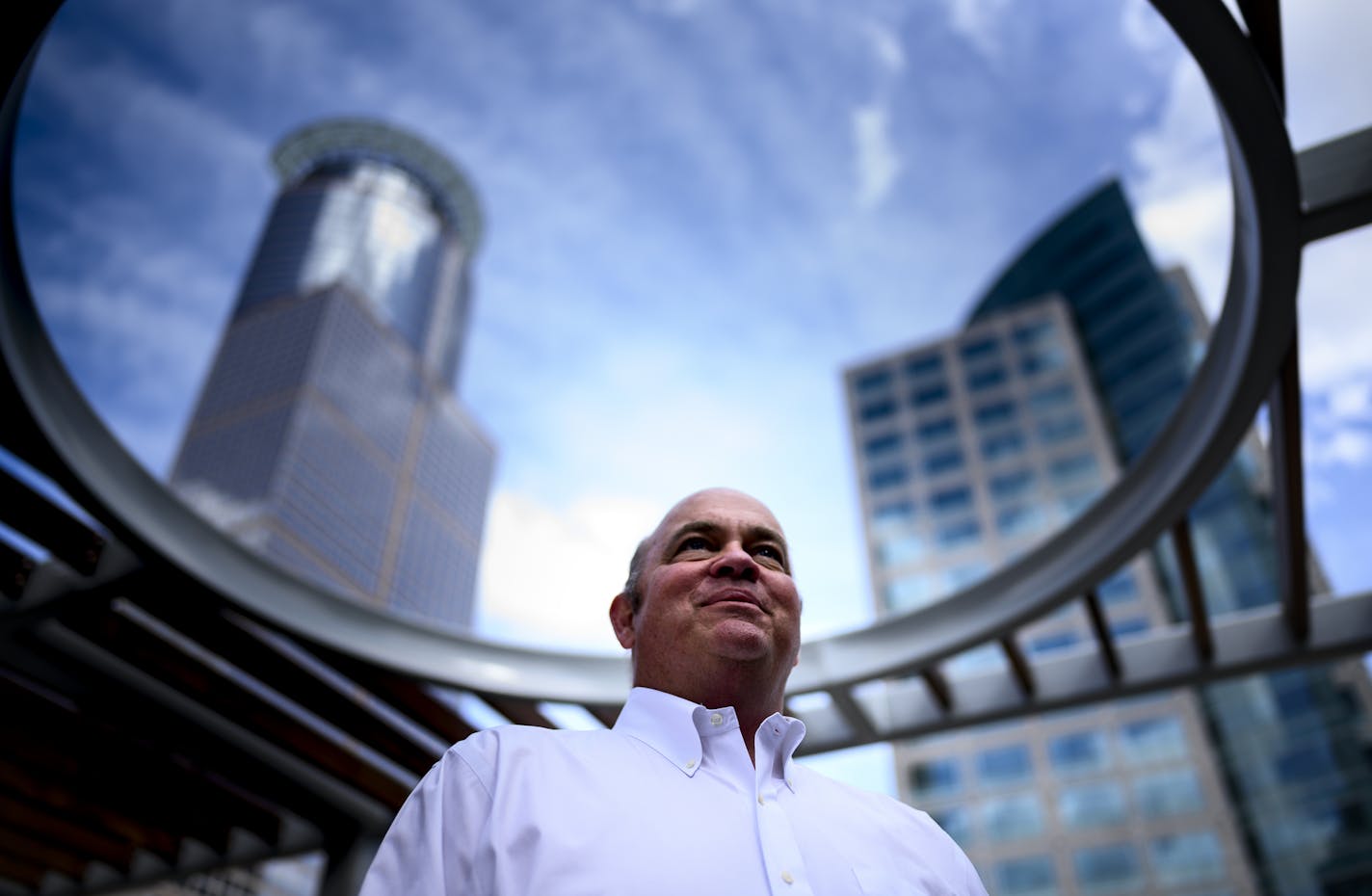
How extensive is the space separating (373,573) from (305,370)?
25806 millimetres

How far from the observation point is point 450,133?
6353 inches

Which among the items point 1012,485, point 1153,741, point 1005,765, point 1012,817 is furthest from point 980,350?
point 1012,817

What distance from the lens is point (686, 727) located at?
1841mm

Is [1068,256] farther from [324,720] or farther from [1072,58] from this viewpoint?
[324,720]

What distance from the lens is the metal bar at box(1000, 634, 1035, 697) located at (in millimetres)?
6720

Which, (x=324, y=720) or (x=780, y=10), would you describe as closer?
(x=324, y=720)

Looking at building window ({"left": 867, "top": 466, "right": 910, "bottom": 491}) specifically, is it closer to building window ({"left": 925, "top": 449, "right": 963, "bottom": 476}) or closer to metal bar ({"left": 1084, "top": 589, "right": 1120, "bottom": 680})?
building window ({"left": 925, "top": 449, "right": 963, "bottom": 476})

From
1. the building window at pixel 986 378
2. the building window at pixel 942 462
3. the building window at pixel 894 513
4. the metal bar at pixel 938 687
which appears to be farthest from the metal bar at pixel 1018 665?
the building window at pixel 986 378

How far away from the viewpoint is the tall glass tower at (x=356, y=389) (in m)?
99.8

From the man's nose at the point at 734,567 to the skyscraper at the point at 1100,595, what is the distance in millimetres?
31730

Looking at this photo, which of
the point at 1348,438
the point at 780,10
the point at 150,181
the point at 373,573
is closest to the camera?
the point at 1348,438

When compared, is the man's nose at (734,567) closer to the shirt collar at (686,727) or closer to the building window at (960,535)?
the shirt collar at (686,727)

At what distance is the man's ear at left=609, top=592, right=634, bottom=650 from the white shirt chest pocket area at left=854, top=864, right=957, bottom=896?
2.52ft

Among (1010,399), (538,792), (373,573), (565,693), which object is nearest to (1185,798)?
(1010,399)
